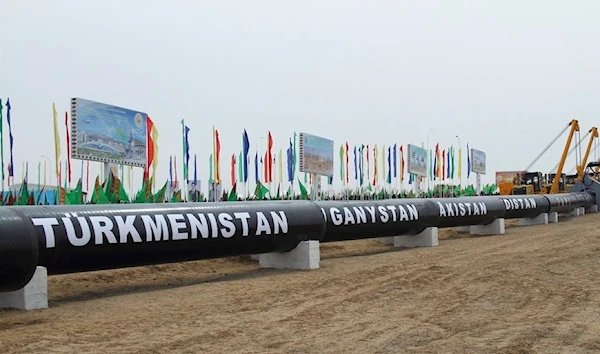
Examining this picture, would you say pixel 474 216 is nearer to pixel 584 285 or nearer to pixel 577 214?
pixel 584 285

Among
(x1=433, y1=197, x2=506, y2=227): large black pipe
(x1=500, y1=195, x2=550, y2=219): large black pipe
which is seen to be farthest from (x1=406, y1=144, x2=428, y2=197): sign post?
(x1=433, y1=197, x2=506, y2=227): large black pipe

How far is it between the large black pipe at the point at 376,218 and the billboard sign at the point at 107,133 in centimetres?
854

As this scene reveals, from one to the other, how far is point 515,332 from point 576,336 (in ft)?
1.88

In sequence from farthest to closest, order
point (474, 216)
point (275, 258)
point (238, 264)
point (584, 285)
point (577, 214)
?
point (577, 214) → point (474, 216) → point (238, 264) → point (275, 258) → point (584, 285)

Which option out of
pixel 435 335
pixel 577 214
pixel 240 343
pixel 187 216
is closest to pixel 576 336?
pixel 435 335

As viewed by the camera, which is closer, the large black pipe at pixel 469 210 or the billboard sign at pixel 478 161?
the large black pipe at pixel 469 210

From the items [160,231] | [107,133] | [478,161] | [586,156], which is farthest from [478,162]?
[160,231]

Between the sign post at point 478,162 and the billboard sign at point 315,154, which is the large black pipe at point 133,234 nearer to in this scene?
the billboard sign at point 315,154

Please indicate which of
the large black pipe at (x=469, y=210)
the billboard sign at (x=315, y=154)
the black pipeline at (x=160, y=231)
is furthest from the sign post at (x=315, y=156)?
the black pipeline at (x=160, y=231)

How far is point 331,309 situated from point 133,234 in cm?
341

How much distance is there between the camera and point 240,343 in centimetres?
658

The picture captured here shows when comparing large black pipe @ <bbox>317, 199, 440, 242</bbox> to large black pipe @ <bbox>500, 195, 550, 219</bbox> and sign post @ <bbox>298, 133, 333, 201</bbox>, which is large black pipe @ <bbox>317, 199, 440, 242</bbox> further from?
sign post @ <bbox>298, 133, 333, 201</bbox>

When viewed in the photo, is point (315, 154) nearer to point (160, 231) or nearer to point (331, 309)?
point (160, 231)

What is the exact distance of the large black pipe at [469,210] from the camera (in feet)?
64.7
